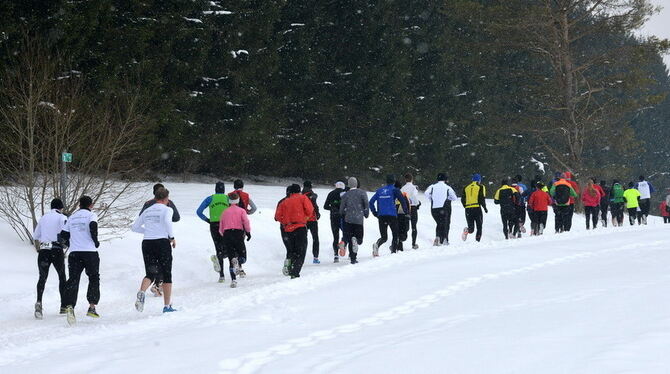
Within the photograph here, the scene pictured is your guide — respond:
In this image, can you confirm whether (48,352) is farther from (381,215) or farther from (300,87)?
(300,87)

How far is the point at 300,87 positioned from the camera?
112ft

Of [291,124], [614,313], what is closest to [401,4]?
[291,124]

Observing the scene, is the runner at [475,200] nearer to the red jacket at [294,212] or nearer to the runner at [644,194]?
the red jacket at [294,212]

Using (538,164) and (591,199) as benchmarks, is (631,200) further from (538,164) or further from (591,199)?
(538,164)

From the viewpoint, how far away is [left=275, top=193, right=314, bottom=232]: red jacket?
46.9ft

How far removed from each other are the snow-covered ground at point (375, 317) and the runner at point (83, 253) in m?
0.39

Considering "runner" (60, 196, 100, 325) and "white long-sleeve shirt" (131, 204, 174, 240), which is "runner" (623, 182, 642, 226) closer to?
"white long-sleeve shirt" (131, 204, 174, 240)

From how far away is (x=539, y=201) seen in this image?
22.2 m

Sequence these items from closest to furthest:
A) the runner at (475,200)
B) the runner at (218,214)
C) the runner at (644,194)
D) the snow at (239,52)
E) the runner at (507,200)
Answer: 1. the runner at (218,214)
2. the runner at (475,200)
3. the runner at (507,200)
4. the runner at (644,194)
5. the snow at (239,52)

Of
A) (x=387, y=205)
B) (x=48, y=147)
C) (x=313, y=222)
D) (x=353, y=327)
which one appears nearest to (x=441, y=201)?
(x=387, y=205)

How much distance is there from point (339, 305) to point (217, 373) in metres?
3.82

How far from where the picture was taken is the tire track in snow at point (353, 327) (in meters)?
6.93

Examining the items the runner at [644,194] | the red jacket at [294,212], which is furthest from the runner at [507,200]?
the runner at [644,194]

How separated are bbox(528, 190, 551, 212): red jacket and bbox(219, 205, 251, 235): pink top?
10078mm
